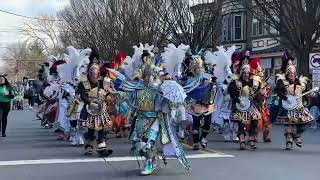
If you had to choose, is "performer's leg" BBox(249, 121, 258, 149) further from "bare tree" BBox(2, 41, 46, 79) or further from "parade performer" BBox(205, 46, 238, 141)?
"bare tree" BBox(2, 41, 46, 79)

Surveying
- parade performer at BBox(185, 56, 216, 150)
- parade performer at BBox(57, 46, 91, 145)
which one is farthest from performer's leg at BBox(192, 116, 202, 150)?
parade performer at BBox(57, 46, 91, 145)

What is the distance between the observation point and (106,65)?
42.2ft

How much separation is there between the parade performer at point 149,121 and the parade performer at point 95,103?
1.71m

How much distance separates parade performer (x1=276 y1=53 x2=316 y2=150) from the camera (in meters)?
13.1

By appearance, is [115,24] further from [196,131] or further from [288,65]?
[288,65]

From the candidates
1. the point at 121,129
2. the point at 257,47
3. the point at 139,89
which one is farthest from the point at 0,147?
the point at 257,47

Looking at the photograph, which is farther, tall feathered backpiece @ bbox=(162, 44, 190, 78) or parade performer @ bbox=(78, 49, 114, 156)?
tall feathered backpiece @ bbox=(162, 44, 190, 78)

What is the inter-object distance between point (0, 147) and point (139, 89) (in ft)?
18.3

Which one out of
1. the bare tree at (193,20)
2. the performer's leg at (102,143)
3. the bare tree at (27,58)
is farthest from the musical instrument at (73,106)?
the bare tree at (27,58)

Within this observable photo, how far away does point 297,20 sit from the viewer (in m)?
24.4

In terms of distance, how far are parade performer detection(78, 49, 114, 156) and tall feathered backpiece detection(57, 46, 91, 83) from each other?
4.51 ft

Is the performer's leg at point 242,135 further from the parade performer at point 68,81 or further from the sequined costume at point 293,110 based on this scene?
the parade performer at point 68,81

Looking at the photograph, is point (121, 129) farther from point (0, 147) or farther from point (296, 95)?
point (296, 95)

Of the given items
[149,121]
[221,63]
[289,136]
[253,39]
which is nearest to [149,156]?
[149,121]
